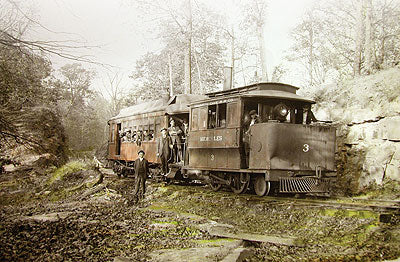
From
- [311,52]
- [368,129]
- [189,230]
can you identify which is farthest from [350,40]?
[189,230]

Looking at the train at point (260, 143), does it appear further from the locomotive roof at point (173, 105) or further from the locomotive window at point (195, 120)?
the locomotive roof at point (173, 105)

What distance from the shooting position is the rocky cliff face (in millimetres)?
10648

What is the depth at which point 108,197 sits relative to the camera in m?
10.5

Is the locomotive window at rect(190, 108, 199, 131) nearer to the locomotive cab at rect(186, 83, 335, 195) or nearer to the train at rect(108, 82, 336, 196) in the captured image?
the train at rect(108, 82, 336, 196)

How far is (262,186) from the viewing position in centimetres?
944

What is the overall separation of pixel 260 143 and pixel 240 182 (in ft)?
5.55

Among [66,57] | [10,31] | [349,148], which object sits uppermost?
[10,31]

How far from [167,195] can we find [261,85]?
442 centimetres

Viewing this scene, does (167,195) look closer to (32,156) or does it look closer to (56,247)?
(56,247)

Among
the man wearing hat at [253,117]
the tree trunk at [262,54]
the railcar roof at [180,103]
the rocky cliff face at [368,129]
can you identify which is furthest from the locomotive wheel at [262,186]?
the tree trunk at [262,54]

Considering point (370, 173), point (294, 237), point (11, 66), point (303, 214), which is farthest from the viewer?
point (370, 173)

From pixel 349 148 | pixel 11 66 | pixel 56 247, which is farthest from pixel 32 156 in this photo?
pixel 349 148

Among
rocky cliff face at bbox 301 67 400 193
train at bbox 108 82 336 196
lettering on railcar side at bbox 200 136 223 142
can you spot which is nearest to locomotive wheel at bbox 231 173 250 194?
train at bbox 108 82 336 196

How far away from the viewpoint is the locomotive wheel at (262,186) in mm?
9242
